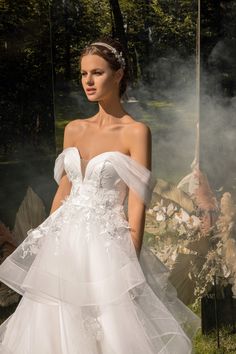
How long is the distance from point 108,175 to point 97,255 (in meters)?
0.32

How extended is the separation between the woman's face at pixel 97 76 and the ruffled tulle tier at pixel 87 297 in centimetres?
48

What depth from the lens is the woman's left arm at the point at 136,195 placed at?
251 centimetres

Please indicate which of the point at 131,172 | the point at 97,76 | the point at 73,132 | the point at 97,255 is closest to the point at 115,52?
the point at 97,76

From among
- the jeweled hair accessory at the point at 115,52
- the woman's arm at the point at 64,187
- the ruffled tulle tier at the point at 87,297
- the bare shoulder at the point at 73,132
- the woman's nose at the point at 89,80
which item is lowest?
the ruffled tulle tier at the point at 87,297

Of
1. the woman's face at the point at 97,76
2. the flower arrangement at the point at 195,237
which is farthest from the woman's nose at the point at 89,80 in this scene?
the flower arrangement at the point at 195,237

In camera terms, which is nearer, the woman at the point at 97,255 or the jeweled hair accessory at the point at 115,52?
the woman at the point at 97,255

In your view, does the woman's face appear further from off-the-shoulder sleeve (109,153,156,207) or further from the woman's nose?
off-the-shoulder sleeve (109,153,156,207)

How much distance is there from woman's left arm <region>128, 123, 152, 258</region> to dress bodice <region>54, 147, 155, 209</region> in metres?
0.03

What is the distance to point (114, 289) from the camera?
7.89ft

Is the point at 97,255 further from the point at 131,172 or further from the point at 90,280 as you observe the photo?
the point at 131,172

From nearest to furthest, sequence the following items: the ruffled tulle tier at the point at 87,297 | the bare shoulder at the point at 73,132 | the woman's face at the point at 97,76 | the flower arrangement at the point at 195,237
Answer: the ruffled tulle tier at the point at 87,297 < the woman's face at the point at 97,76 < the bare shoulder at the point at 73,132 < the flower arrangement at the point at 195,237

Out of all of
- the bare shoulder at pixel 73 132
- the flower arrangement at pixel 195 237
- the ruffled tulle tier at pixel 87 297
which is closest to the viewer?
the ruffled tulle tier at pixel 87 297

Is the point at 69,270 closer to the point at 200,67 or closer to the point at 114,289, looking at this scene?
the point at 114,289

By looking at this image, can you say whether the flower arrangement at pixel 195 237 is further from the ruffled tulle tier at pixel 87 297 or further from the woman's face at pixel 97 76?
the woman's face at pixel 97 76
